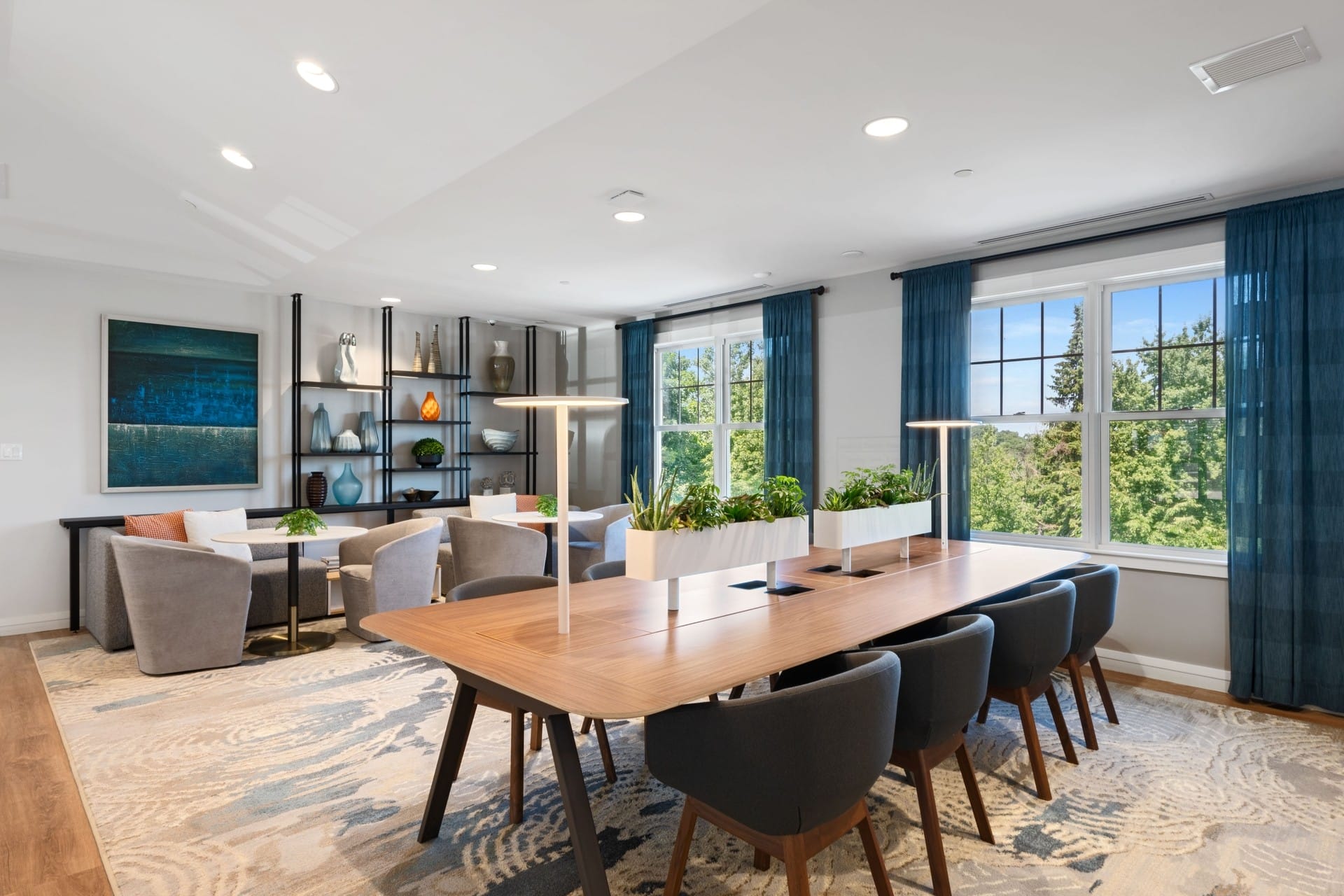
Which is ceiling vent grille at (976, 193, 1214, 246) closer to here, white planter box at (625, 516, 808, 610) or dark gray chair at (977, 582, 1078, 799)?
dark gray chair at (977, 582, 1078, 799)

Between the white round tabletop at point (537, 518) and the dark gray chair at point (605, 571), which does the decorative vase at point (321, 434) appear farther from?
the dark gray chair at point (605, 571)

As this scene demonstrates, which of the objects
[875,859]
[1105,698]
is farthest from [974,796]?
[1105,698]

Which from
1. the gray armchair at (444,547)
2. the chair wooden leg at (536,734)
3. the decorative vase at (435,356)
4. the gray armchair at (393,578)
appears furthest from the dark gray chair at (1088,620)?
the decorative vase at (435,356)

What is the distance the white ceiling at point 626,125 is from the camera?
230 cm

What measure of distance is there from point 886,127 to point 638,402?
4.16 meters

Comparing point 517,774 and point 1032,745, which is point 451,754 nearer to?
point 517,774

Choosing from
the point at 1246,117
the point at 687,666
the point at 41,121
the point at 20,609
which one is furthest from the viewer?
the point at 20,609

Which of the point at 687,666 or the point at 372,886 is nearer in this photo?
the point at 687,666

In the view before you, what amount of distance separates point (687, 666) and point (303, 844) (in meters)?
1.46

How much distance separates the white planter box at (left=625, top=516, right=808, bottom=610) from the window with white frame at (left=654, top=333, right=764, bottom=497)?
3381 mm

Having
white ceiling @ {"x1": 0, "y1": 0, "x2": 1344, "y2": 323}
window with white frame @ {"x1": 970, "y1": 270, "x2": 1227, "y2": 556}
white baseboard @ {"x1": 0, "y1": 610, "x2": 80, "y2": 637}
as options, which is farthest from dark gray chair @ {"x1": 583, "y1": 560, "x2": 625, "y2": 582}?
white baseboard @ {"x1": 0, "y1": 610, "x2": 80, "y2": 637}

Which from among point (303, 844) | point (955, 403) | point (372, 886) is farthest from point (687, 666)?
point (955, 403)

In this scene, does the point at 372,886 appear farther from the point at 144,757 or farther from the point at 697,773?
the point at 144,757

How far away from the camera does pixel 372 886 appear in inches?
82.4
